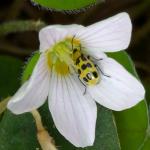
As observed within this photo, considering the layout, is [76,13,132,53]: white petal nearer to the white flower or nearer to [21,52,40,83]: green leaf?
the white flower

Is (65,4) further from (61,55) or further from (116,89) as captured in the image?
(116,89)

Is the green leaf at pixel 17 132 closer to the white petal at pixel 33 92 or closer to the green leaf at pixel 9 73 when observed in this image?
the white petal at pixel 33 92

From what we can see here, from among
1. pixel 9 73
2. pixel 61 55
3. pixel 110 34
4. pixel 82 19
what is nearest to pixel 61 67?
pixel 61 55

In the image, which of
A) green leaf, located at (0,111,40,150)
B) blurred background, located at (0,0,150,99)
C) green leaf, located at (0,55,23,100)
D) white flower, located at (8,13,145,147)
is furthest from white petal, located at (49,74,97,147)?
blurred background, located at (0,0,150,99)

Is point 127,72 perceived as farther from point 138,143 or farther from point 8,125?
point 8,125

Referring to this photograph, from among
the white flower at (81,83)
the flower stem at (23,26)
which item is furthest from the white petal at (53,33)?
the flower stem at (23,26)

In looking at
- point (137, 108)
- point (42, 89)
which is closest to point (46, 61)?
point (42, 89)
